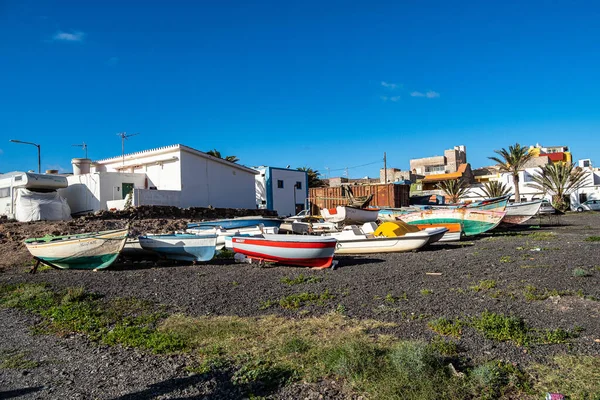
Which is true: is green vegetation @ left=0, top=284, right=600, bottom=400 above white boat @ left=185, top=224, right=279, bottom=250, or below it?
below

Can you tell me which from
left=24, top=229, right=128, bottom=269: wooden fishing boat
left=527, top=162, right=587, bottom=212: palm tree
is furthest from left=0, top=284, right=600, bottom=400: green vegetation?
left=527, top=162, right=587, bottom=212: palm tree

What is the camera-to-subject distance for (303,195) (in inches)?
1773

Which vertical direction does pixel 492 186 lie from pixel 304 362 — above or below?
above

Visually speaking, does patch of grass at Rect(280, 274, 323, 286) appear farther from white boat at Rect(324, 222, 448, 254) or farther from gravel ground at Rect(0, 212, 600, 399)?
white boat at Rect(324, 222, 448, 254)

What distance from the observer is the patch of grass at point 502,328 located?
5668 mm

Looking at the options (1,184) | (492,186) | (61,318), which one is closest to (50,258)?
(61,318)

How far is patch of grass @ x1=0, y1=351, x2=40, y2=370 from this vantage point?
5.34 meters

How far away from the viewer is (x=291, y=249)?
12328 millimetres

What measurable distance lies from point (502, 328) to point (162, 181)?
28.3m

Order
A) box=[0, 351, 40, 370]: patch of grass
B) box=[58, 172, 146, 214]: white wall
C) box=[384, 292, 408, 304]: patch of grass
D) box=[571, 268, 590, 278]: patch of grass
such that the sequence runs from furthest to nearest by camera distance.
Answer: box=[58, 172, 146, 214]: white wall
box=[571, 268, 590, 278]: patch of grass
box=[384, 292, 408, 304]: patch of grass
box=[0, 351, 40, 370]: patch of grass

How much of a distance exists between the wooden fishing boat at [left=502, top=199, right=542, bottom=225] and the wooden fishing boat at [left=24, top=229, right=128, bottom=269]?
23253 mm

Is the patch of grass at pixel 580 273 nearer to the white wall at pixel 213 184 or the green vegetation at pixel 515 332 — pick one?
the green vegetation at pixel 515 332

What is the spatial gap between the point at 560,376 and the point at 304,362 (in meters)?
2.83

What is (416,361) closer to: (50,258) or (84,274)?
(84,274)
